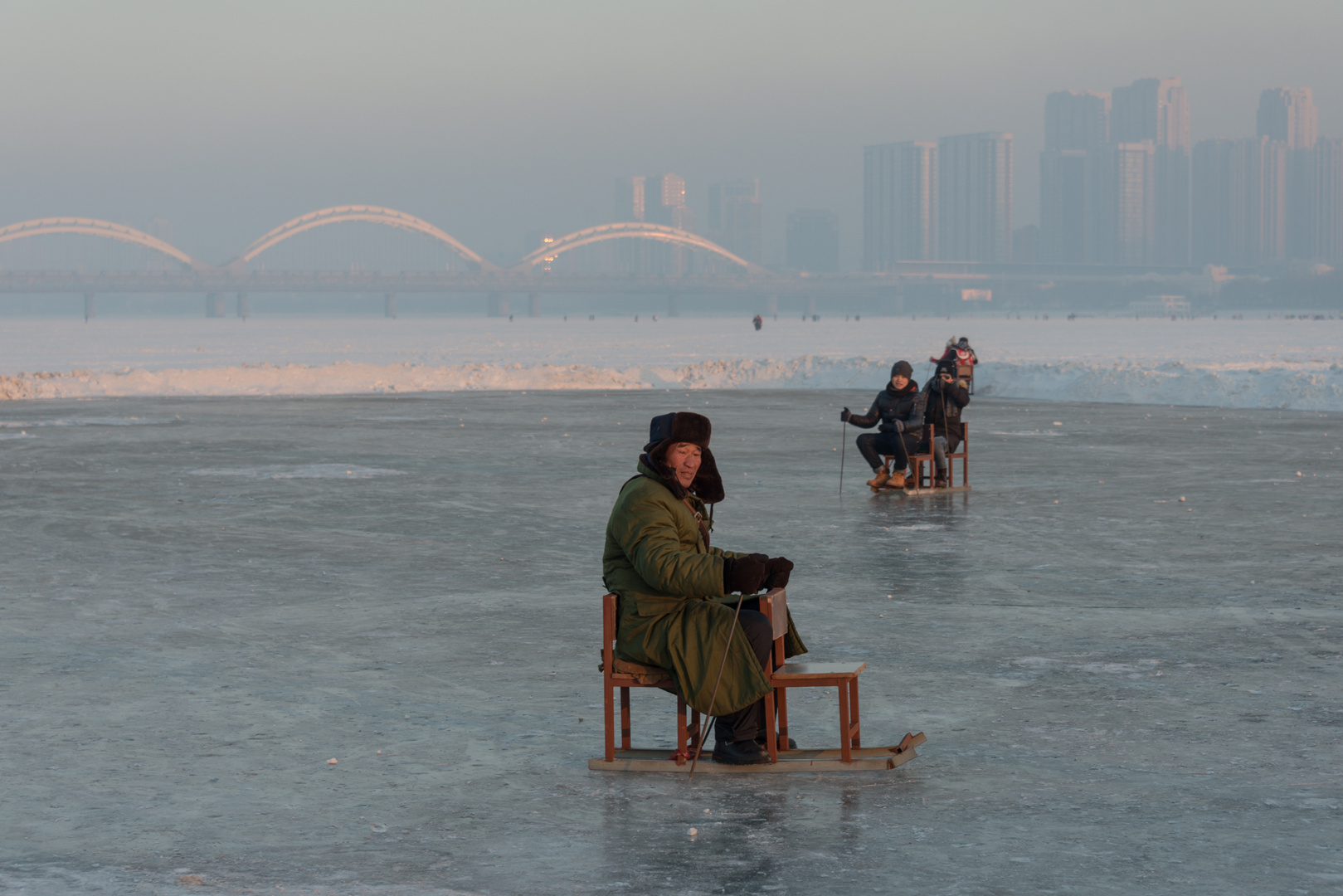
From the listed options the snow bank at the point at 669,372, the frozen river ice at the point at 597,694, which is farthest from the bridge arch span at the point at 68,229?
the frozen river ice at the point at 597,694

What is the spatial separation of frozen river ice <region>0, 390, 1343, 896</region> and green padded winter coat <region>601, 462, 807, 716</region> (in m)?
0.42

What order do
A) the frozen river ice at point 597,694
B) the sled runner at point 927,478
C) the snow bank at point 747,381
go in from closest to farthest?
the frozen river ice at point 597,694 → the sled runner at point 927,478 → the snow bank at point 747,381

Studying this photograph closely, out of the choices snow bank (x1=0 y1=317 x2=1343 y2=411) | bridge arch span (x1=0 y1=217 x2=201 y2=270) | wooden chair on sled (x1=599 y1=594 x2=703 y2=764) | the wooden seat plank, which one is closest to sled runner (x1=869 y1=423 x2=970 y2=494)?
the wooden seat plank

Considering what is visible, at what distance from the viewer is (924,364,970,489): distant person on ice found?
50.0 feet

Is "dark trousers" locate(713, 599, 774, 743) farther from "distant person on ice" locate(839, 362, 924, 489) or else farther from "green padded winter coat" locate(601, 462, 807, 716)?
"distant person on ice" locate(839, 362, 924, 489)

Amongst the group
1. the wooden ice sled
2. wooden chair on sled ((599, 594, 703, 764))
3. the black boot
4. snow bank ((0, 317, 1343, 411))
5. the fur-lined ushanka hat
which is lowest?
the wooden ice sled

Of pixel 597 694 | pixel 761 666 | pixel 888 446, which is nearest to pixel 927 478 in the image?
pixel 888 446

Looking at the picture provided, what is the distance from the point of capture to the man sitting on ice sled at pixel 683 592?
532 centimetres

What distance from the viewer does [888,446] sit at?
15.4 meters

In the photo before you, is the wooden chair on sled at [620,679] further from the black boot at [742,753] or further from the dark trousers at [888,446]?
the dark trousers at [888,446]

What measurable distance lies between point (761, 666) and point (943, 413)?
10.3 m

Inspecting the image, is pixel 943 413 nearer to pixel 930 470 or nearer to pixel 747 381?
pixel 930 470

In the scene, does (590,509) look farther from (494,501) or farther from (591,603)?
(591,603)

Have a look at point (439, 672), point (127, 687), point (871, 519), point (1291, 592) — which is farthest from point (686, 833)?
point (871, 519)
